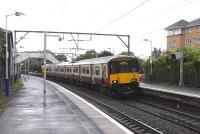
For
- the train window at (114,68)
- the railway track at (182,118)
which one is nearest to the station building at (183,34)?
the train window at (114,68)

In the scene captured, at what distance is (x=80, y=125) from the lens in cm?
1359

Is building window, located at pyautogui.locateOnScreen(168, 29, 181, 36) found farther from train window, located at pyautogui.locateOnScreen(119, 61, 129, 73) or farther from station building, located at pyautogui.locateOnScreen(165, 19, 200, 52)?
train window, located at pyautogui.locateOnScreen(119, 61, 129, 73)

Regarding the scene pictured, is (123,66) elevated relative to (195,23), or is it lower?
lower

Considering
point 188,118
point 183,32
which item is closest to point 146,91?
point 188,118

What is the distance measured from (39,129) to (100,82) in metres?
17.3

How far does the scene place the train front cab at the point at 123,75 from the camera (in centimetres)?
2725

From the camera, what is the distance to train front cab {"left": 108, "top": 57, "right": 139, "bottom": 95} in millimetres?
27250

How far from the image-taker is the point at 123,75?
27.6 meters

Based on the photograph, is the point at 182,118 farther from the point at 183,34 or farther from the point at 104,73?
the point at 183,34

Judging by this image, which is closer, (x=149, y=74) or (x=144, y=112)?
(x=144, y=112)

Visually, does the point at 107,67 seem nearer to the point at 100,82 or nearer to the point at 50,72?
the point at 100,82

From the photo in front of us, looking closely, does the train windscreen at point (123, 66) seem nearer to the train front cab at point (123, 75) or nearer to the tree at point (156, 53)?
the train front cab at point (123, 75)

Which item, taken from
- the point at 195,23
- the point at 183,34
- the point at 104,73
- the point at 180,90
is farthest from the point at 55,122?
the point at 183,34

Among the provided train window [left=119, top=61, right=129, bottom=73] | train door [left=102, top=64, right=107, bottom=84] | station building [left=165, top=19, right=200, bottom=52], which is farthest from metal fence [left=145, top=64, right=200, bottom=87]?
station building [left=165, top=19, right=200, bottom=52]
